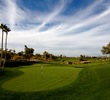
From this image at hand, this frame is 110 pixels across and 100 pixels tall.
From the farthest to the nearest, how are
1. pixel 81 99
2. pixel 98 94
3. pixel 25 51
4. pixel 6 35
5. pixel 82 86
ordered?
1. pixel 25 51
2. pixel 6 35
3. pixel 82 86
4. pixel 98 94
5. pixel 81 99

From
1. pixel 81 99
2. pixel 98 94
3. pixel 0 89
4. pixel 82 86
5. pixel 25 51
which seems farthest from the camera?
pixel 25 51

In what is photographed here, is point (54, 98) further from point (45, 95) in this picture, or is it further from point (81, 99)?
point (81, 99)

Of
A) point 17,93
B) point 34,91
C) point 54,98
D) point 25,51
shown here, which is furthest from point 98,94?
point 25,51

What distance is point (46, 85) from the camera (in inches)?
948

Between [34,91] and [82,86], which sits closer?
[34,91]

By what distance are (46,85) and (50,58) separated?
4245 inches

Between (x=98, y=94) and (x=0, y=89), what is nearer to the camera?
(x=98, y=94)

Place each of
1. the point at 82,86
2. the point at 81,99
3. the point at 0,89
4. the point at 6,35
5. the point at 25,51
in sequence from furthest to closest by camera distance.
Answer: the point at 25,51, the point at 6,35, the point at 82,86, the point at 0,89, the point at 81,99

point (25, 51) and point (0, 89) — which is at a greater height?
point (25, 51)

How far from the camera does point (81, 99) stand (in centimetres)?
1950

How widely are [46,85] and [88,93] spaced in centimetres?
524

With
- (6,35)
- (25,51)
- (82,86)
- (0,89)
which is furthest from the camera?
(25,51)

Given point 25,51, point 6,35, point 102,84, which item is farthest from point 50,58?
point 102,84

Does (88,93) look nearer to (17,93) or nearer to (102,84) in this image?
(102,84)
